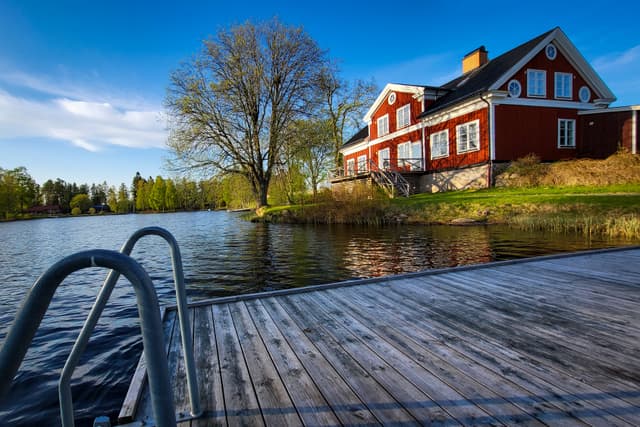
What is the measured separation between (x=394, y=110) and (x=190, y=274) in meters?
23.9

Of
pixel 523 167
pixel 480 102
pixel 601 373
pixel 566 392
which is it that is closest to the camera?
pixel 566 392

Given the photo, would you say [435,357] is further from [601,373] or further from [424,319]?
[601,373]

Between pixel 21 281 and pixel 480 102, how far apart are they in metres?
22.3

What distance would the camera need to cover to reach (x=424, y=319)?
3441mm

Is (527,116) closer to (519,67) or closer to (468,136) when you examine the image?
(519,67)

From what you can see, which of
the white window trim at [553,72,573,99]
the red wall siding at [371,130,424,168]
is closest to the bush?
the white window trim at [553,72,573,99]

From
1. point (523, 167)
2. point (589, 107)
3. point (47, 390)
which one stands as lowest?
point (47, 390)

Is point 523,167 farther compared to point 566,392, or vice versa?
point 523,167

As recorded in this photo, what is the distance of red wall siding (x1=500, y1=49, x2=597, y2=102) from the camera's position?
20547 millimetres

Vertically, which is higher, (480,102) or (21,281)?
(480,102)

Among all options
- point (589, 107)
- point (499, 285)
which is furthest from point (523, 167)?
point (499, 285)

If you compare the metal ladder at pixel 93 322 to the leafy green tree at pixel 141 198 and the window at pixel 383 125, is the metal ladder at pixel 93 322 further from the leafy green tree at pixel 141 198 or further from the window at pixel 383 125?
the leafy green tree at pixel 141 198

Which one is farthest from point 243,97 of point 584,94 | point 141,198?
point 141,198

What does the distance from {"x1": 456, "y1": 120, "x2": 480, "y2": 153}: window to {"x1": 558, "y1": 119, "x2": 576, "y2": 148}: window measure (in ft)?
16.4
